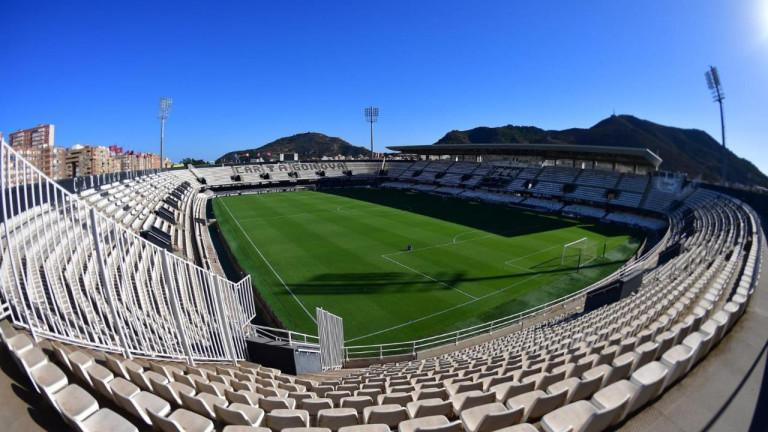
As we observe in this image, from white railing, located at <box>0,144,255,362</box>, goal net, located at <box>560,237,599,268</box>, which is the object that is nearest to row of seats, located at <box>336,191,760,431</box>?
white railing, located at <box>0,144,255,362</box>

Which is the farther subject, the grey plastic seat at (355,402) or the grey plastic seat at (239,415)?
the grey plastic seat at (355,402)

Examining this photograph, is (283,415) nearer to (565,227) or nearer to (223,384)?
(223,384)

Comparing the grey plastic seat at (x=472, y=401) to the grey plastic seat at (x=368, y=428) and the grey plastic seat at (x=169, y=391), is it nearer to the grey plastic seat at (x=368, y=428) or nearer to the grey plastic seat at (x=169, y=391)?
the grey plastic seat at (x=368, y=428)

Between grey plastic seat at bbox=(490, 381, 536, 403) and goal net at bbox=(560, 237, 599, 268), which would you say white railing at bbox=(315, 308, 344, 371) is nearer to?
grey plastic seat at bbox=(490, 381, 536, 403)

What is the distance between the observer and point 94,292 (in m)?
6.22

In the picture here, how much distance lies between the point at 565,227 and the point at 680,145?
417 feet

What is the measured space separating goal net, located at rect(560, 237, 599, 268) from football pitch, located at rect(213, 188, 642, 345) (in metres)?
0.18

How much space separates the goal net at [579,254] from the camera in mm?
22359

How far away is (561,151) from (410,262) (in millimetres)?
28855

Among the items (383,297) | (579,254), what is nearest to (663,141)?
(579,254)

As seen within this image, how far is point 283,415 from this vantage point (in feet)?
12.2

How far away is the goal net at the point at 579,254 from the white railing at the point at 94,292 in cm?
2082

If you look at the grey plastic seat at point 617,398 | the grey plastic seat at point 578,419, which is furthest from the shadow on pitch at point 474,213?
the grey plastic seat at point 578,419

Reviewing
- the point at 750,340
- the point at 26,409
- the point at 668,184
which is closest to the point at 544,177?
the point at 668,184
